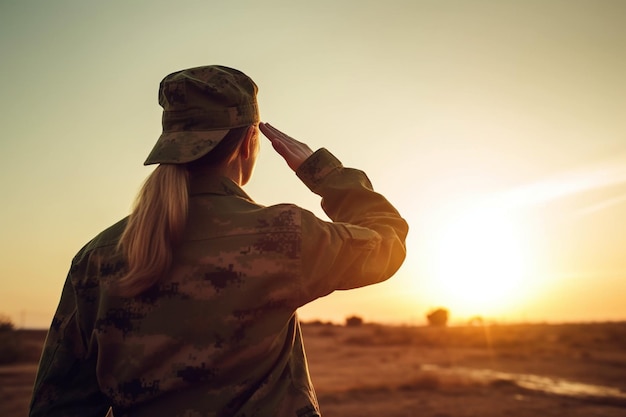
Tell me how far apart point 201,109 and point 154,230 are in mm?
478

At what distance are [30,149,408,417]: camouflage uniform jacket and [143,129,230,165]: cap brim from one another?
0.11 m

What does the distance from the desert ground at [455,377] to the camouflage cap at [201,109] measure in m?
8.73

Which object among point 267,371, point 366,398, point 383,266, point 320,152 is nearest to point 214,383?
point 267,371

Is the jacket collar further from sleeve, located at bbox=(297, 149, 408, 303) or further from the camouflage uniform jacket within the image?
sleeve, located at bbox=(297, 149, 408, 303)

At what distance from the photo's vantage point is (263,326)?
1.78 metres

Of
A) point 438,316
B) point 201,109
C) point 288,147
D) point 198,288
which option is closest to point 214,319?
point 198,288

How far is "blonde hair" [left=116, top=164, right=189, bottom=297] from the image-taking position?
1.72 metres

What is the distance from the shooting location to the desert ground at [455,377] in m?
10.5

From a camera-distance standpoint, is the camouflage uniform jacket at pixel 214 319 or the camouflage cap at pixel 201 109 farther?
the camouflage cap at pixel 201 109

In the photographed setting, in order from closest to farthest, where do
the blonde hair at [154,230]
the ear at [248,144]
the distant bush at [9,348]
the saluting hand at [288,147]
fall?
1. the blonde hair at [154,230]
2. the ear at [248,144]
3. the saluting hand at [288,147]
4. the distant bush at [9,348]

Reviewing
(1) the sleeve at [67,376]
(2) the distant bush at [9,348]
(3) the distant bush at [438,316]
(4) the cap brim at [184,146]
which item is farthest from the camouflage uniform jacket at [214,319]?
(3) the distant bush at [438,316]

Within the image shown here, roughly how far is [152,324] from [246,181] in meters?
0.63

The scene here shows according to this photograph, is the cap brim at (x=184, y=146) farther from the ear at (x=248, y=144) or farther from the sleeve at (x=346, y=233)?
the sleeve at (x=346, y=233)

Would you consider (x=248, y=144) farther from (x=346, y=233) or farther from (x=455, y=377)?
(x=455, y=377)
